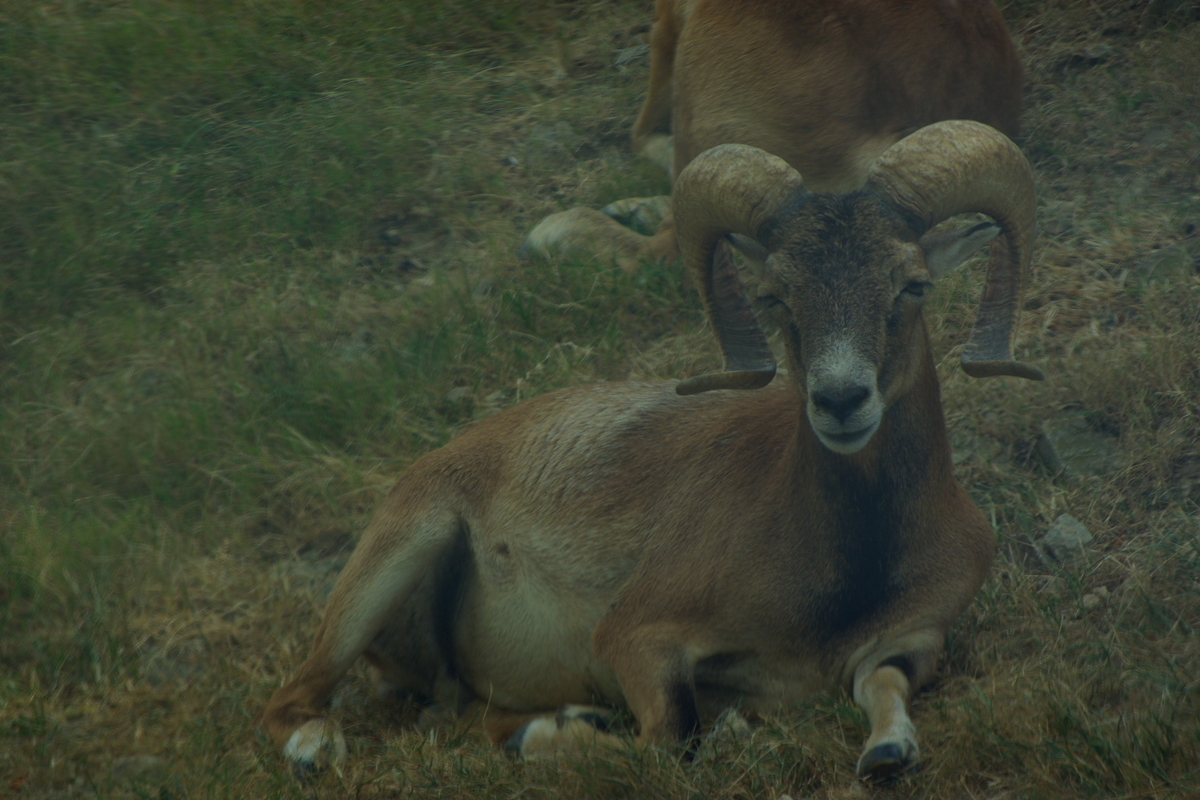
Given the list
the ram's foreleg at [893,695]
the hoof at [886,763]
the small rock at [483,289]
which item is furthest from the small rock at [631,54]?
the hoof at [886,763]

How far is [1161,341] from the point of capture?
218 inches

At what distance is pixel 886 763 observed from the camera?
3.62 m

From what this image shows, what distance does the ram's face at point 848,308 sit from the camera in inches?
152

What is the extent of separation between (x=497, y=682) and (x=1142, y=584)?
8.36 ft

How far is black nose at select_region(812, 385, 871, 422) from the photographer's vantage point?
380 cm

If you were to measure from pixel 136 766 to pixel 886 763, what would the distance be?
Result: 2846 millimetres

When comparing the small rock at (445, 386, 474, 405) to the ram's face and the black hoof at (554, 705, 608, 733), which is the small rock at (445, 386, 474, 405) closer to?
the black hoof at (554, 705, 608, 733)

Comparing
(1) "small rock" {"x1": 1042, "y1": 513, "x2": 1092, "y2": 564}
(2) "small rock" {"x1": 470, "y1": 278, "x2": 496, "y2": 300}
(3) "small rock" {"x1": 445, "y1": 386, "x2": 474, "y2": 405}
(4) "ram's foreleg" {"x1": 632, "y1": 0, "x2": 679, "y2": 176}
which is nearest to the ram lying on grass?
(1) "small rock" {"x1": 1042, "y1": 513, "x2": 1092, "y2": 564}

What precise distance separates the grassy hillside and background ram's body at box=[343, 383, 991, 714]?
0.31 m

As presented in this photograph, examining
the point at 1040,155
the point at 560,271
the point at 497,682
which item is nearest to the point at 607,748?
the point at 497,682

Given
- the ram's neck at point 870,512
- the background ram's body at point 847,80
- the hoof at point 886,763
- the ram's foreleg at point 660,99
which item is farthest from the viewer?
the ram's foreleg at point 660,99

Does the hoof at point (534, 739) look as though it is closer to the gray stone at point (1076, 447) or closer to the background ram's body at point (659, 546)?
the background ram's body at point (659, 546)

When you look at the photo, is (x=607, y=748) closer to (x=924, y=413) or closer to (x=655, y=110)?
(x=924, y=413)

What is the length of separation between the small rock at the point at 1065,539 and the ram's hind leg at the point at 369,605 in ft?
8.06
